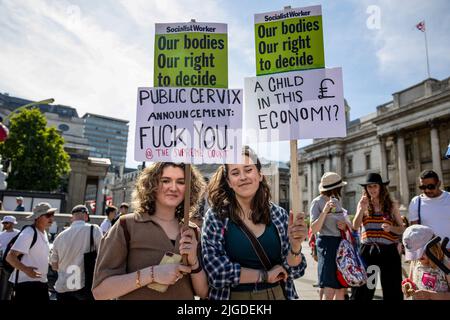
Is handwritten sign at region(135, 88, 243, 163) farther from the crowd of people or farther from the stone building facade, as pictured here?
the stone building facade

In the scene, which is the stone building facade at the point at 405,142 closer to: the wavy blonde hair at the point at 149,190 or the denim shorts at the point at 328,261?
the denim shorts at the point at 328,261

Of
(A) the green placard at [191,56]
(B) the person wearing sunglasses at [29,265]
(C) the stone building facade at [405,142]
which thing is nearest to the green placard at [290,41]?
(A) the green placard at [191,56]

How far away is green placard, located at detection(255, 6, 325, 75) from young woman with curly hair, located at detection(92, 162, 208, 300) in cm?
125

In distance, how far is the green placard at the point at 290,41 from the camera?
117 inches

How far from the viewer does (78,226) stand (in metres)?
5.20

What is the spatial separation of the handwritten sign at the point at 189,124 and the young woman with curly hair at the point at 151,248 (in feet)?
0.50

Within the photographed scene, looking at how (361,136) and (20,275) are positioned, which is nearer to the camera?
(20,275)

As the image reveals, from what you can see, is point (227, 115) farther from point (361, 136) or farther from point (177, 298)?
point (361, 136)

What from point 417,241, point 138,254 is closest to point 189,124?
point 138,254

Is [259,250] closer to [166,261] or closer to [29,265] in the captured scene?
[166,261]

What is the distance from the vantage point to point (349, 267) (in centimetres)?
Result: 432
